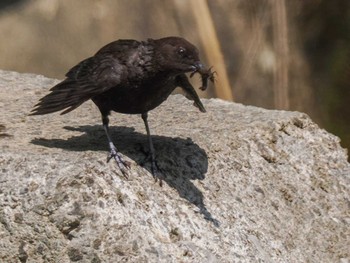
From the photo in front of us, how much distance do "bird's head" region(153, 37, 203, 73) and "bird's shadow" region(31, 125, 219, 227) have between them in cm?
49

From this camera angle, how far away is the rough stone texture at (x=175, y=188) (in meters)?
4.61

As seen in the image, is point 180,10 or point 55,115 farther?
point 180,10

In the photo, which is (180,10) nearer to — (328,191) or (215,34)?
(215,34)

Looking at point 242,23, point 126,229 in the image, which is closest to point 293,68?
point 242,23

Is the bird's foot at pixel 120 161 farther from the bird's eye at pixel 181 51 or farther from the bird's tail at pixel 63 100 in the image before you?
the bird's eye at pixel 181 51

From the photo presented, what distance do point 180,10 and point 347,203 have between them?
2.11 metres

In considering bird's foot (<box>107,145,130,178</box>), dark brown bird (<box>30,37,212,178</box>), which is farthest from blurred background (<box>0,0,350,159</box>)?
bird's foot (<box>107,145,130,178</box>)

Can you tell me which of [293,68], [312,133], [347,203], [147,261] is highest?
[293,68]

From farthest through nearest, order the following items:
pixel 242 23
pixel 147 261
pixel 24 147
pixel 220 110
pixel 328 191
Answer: pixel 242 23
pixel 220 110
pixel 328 191
pixel 24 147
pixel 147 261

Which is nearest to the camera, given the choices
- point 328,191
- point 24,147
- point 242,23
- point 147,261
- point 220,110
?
point 147,261

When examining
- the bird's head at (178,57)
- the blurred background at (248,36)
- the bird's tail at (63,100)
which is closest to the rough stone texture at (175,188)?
the bird's tail at (63,100)

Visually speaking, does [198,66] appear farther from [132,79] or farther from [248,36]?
[248,36]

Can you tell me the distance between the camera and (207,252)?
189 inches

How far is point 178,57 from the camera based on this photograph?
4934 mm
